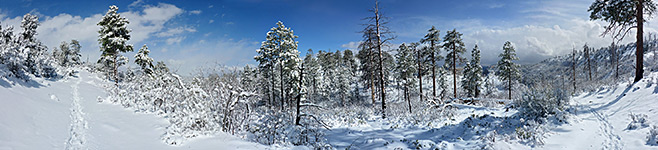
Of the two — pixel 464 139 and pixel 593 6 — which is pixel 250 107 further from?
pixel 593 6

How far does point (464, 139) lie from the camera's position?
8047 mm

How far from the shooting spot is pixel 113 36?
22.6 m

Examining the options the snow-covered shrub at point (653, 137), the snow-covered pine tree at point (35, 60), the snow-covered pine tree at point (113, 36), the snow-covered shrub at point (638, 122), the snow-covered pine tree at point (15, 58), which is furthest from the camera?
the snow-covered pine tree at point (113, 36)

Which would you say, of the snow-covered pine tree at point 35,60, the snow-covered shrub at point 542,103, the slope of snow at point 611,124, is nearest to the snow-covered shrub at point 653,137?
the slope of snow at point 611,124

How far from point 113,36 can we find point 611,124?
104ft

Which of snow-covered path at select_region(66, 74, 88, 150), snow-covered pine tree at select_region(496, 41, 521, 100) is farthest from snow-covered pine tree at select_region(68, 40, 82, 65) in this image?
snow-covered pine tree at select_region(496, 41, 521, 100)

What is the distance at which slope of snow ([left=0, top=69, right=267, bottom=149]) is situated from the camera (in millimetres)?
5707

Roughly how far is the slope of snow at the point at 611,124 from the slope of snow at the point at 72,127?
851 centimetres

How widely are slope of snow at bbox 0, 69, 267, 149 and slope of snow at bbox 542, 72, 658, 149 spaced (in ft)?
27.9

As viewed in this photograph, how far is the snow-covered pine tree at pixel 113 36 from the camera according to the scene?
22.1 m

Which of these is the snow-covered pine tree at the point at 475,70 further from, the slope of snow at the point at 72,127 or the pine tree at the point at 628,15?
the slope of snow at the point at 72,127

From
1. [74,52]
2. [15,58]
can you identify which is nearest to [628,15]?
[15,58]

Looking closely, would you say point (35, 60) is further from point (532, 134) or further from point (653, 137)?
point (653, 137)

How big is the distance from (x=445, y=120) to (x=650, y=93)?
6838 millimetres
